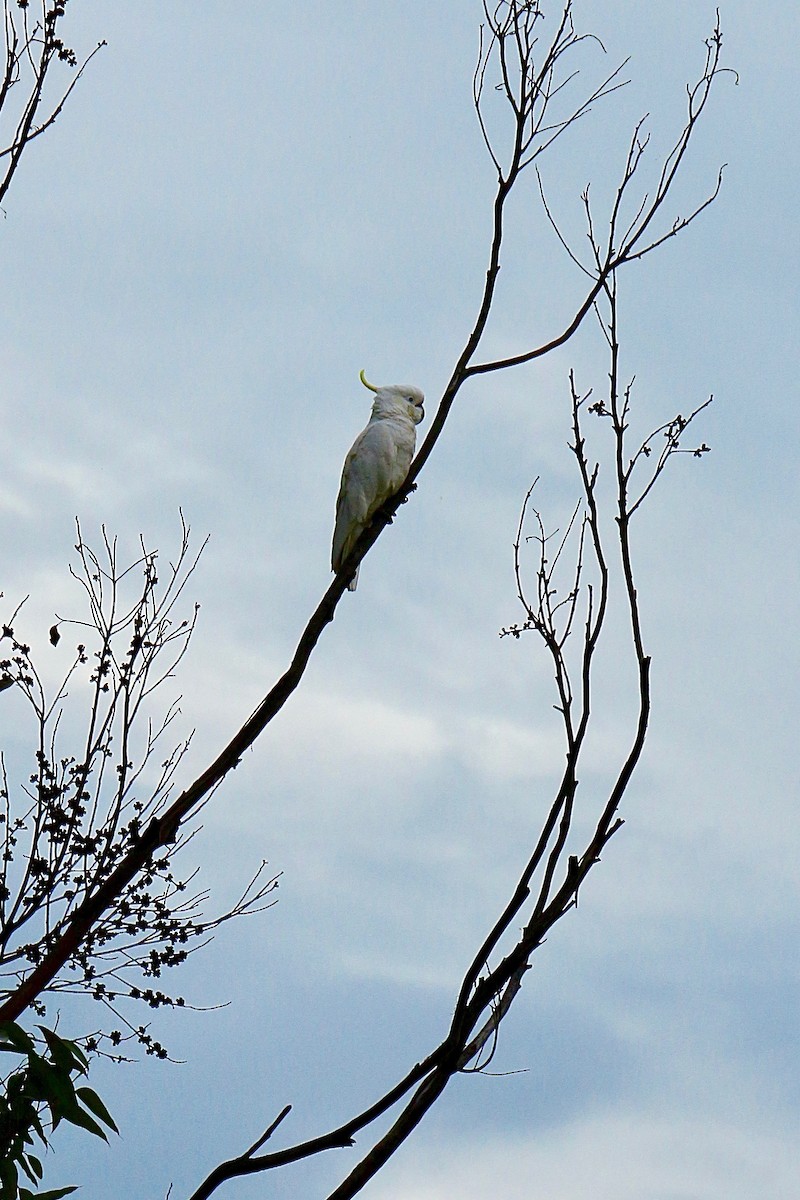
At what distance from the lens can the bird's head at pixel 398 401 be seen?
20.6 ft

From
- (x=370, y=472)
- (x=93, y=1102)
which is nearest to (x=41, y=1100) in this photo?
(x=93, y=1102)

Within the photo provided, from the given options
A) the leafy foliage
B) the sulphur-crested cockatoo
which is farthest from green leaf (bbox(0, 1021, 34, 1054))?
the sulphur-crested cockatoo

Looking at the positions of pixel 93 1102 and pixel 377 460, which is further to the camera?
pixel 377 460

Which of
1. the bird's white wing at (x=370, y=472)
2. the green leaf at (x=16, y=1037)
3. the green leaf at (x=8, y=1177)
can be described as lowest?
the green leaf at (x=8, y=1177)

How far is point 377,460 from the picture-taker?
6.06m

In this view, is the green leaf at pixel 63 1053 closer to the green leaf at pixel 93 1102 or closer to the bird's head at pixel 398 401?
the green leaf at pixel 93 1102

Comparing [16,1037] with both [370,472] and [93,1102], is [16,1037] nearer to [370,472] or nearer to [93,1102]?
[93,1102]

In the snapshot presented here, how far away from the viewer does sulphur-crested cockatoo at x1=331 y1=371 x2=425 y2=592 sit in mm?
6074

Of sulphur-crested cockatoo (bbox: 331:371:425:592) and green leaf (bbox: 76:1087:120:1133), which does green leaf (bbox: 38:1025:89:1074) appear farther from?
sulphur-crested cockatoo (bbox: 331:371:425:592)

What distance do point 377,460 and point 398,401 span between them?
428 millimetres

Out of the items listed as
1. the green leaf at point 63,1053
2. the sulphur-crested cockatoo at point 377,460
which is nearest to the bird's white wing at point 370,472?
the sulphur-crested cockatoo at point 377,460

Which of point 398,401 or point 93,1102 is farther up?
point 398,401

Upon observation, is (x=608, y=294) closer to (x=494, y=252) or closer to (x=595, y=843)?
(x=494, y=252)

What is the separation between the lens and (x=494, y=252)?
2314mm
